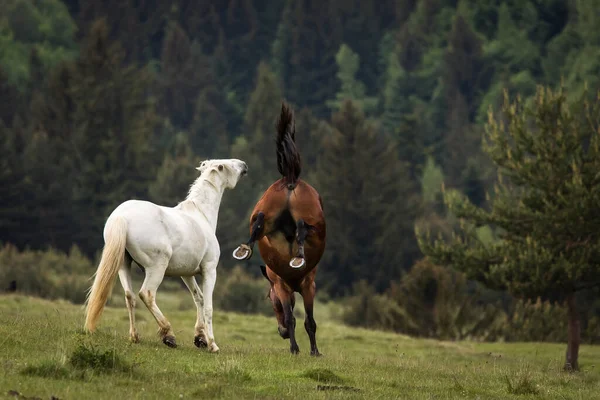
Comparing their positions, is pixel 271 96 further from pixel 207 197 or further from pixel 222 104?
pixel 207 197

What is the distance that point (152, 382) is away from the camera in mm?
11219

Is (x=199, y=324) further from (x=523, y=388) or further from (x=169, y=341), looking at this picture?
(x=523, y=388)

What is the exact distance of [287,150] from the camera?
1623 cm

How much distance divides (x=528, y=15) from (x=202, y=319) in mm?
165333

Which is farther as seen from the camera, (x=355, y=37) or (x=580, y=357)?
(x=355, y=37)

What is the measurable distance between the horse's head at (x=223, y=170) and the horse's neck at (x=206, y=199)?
0.18 metres

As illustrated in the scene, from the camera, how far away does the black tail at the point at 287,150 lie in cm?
1617

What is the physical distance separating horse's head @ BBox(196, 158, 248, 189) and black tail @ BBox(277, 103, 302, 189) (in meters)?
0.63

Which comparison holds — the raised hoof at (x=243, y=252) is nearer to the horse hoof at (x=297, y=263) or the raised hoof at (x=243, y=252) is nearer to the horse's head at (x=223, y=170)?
the horse hoof at (x=297, y=263)

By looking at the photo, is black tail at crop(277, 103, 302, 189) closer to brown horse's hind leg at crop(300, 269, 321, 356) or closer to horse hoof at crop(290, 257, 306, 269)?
horse hoof at crop(290, 257, 306, 269)

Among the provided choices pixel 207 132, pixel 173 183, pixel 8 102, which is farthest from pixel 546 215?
pixel 207 132

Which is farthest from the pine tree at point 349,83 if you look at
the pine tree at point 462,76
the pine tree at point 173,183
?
the pine tree at point 173,183

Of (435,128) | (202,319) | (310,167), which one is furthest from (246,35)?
(202,319)

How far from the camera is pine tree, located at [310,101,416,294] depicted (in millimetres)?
70250
